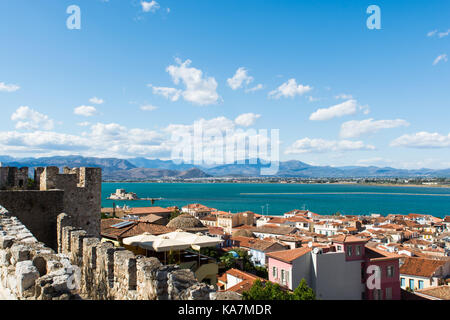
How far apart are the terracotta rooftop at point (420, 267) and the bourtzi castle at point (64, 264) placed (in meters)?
38.3

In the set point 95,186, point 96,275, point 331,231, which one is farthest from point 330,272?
point 331,231

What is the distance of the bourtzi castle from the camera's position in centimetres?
395

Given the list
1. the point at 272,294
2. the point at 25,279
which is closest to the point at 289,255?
the point at 272,294

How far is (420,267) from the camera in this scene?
37.7m

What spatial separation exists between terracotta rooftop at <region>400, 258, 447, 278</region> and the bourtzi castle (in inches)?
1510

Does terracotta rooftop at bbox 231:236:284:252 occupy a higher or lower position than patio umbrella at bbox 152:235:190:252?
lower

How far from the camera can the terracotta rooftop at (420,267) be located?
36.5 meters

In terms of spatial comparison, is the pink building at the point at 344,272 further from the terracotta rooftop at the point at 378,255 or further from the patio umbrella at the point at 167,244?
the patio umbrella at the point at 167,244

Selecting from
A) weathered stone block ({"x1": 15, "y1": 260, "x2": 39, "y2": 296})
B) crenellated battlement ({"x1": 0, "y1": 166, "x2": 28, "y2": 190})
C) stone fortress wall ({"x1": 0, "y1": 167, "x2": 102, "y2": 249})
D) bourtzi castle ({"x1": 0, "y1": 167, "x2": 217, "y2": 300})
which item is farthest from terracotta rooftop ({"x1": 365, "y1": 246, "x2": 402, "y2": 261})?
weathered stone block ({"x1": 15, "y1": 260, "x2": 39, "y2": 296})

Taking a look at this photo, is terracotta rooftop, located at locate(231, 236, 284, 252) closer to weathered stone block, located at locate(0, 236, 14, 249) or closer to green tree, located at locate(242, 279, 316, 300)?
green tree, located at locate(242, 279, 316, 300)

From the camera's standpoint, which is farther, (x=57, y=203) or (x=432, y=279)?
(x=432, y=279)
